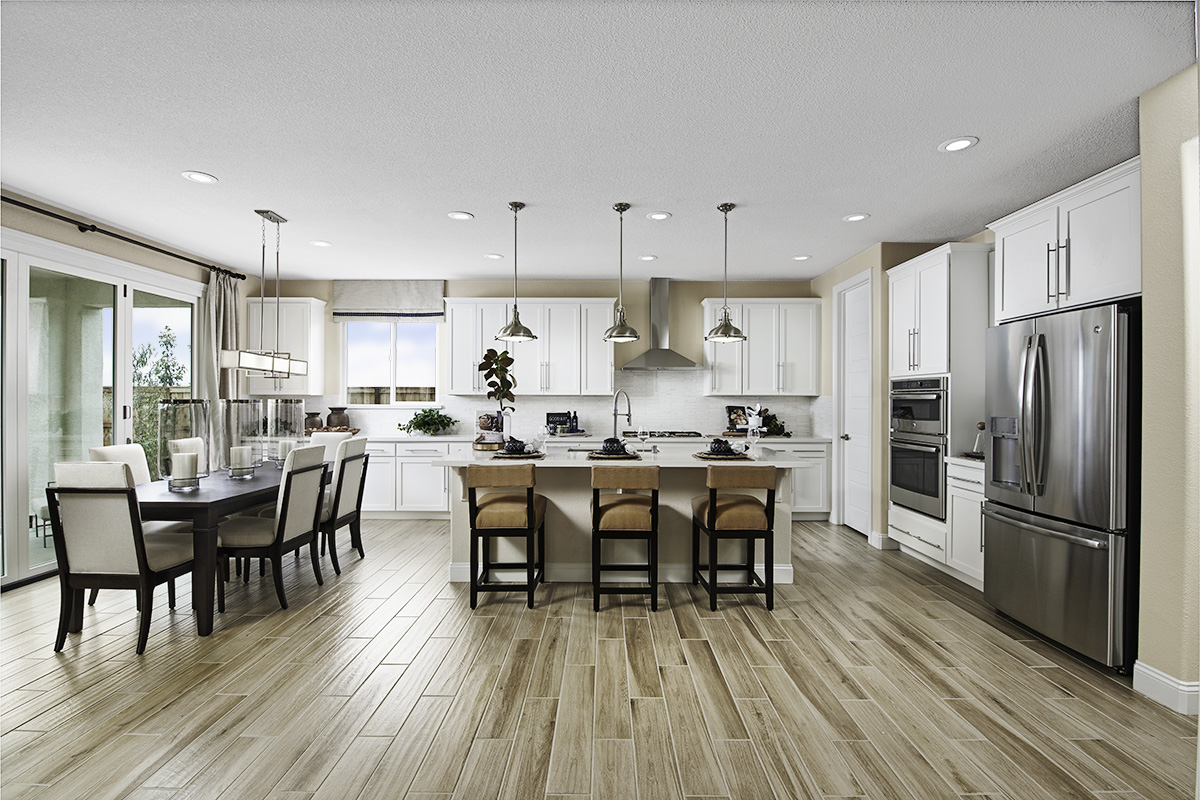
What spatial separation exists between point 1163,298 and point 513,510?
10.8 feet

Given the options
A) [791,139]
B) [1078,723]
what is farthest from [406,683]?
[791,139]

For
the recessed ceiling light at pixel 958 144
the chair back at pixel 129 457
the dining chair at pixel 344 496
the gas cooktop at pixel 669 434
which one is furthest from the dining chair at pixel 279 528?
the recessed ceiling light at pixel 958 144

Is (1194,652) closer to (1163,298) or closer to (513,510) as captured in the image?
(1163,298)

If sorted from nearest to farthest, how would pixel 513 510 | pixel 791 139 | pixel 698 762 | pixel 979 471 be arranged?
pixel 698 762
pixel 791 139
pixel 513 510
pixel 979 471

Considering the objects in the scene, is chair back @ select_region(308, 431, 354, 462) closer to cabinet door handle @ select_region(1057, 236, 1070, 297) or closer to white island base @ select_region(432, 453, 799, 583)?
white island base @ select_region(432, 453, 799, 583)

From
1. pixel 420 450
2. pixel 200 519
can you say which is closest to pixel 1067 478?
pixel 200 519

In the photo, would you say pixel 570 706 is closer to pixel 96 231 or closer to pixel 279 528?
pixel 279 528

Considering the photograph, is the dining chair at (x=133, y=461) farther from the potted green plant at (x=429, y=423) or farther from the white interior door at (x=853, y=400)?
the white interior door at (x=853, y=400)

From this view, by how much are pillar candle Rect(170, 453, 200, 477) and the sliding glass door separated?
4.91 ft

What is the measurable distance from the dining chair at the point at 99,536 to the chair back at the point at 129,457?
1025mm

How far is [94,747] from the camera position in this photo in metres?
2.23

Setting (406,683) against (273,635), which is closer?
(406,683)

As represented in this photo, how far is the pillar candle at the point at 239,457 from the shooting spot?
4133 mm

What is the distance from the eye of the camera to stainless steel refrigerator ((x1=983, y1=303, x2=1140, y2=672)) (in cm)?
276
